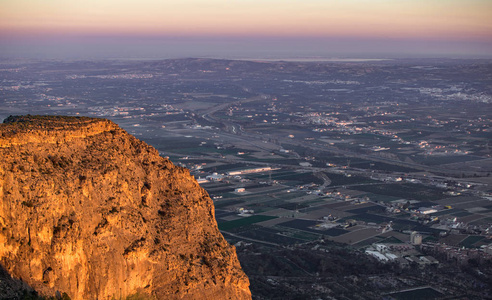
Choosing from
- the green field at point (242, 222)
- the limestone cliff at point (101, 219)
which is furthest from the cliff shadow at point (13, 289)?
the green field at point (242, 222)

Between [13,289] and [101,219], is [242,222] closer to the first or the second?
[101,219]

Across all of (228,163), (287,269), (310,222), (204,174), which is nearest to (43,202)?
(287,269)

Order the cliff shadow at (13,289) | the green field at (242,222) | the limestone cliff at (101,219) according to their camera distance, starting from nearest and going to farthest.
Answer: the cliff shadow at (13,289) → the limestone cliff at (101,219) → the green field at (242,222)

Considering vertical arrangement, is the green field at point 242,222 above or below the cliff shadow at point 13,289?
below

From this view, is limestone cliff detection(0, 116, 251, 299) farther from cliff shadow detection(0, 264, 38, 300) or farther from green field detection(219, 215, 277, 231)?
green field detection(219, 215, 277, 231)

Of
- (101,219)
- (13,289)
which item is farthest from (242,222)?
(13,289)

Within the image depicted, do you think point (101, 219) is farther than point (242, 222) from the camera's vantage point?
No

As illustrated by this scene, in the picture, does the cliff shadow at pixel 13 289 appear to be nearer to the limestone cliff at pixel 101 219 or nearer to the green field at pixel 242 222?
the limestone cliff at pixel 101 219

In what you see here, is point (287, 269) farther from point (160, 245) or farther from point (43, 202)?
point (43, 202)
